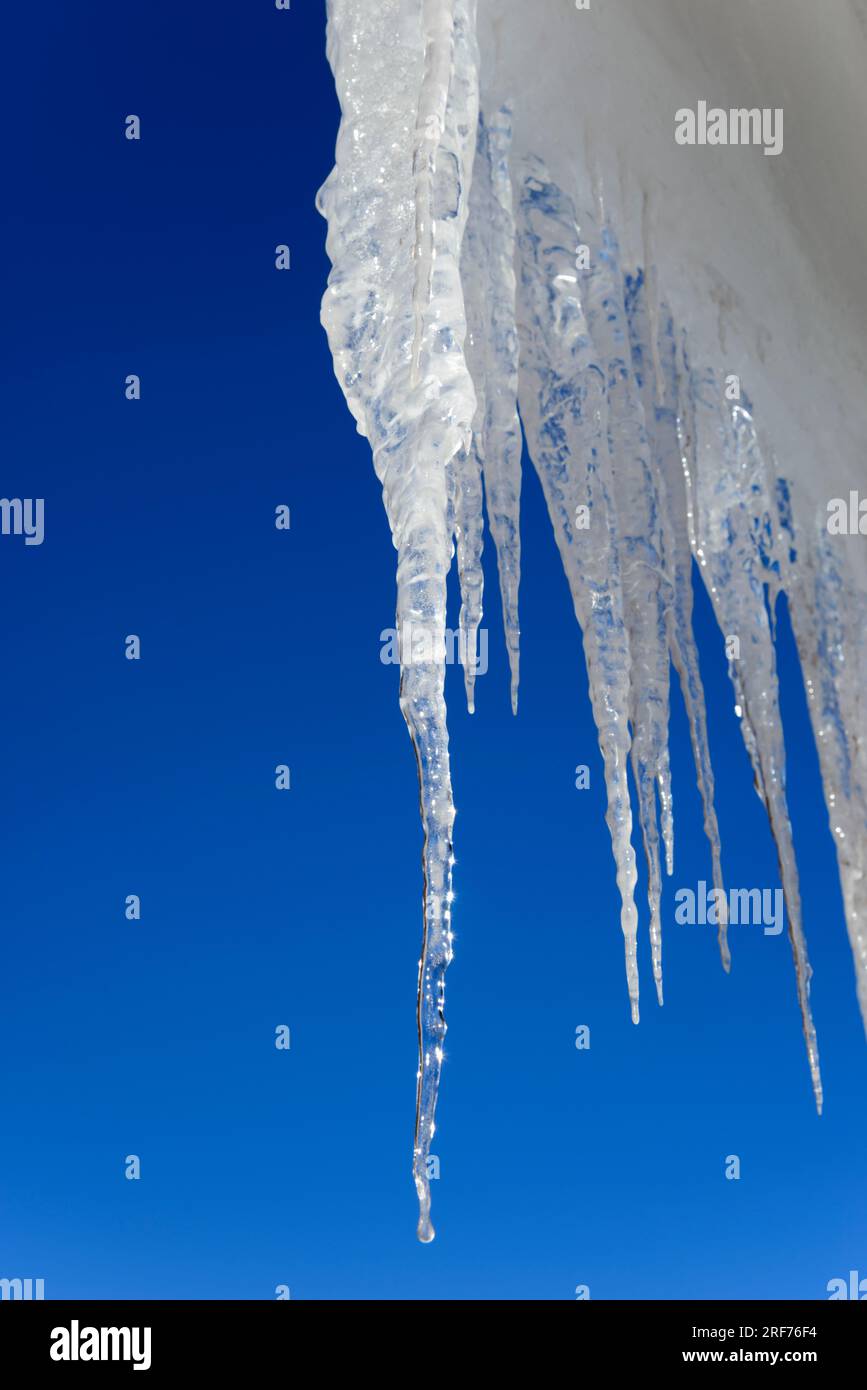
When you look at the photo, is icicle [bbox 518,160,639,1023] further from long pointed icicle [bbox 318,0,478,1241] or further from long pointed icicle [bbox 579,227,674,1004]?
long pointed icicle [bbox 318,0,478,1241]

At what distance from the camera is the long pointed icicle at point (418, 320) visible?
843 mm

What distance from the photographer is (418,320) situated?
2.74ft

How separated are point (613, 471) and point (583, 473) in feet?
0.14

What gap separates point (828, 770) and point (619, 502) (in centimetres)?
33

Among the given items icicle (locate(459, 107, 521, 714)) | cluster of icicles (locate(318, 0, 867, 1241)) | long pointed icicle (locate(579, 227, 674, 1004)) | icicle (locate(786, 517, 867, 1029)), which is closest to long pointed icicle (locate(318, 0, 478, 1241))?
cluster of icicles (locate(318, 0, 867, 1241))

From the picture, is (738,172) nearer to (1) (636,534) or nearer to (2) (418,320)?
(1) (636,534)

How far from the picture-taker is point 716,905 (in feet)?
3.90

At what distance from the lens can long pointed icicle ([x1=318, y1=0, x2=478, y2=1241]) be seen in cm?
84

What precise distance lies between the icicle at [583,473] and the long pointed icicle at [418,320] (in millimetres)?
225

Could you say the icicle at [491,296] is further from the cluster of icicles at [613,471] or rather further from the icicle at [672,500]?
the icicle at [672,500]

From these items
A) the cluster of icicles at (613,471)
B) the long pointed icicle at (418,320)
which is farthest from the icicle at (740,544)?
the long pointed icicle at (418,320)

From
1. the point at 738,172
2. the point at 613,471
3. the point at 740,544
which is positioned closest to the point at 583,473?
the point at 613,471
